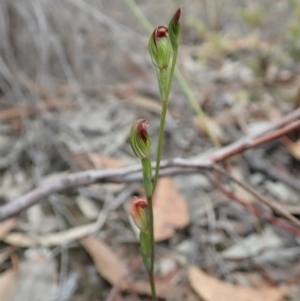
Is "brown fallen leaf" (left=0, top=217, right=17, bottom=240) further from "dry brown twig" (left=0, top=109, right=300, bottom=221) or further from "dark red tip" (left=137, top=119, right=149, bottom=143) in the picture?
"dark red tip" (left=137, top=119, right=149, bottom=143)

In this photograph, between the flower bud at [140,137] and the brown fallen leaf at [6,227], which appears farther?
the brown fallen leaf at [6,227]

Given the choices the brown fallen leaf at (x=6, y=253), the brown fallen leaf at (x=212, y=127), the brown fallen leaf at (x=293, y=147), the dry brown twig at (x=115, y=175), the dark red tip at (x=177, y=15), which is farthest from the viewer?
the brown fallen leaf at (x=212, y=127)

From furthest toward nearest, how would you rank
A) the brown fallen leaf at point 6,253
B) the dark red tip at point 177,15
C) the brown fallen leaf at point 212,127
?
the brown fallen leaf at point 212,127, the brown fallen leaf at point 6,253, the dark red tip at point 177,15

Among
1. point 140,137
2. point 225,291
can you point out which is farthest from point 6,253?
point 140,137

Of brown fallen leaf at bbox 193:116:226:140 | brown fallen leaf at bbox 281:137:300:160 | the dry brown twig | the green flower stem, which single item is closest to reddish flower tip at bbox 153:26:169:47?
the green flower stem

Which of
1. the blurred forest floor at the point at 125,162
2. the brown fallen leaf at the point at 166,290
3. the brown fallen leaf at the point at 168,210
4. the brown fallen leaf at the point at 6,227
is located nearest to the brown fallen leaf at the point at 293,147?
the blurred forest floor at the point at 125,162

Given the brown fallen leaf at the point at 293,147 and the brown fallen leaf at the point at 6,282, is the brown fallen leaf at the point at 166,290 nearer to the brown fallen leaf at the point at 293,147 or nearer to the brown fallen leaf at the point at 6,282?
the brown fallen leaf at the point at 6,282

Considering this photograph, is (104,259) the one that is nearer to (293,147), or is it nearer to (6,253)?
(6,253)

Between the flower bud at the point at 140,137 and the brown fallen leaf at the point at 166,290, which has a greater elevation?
the flower bud at the point at 140,137
